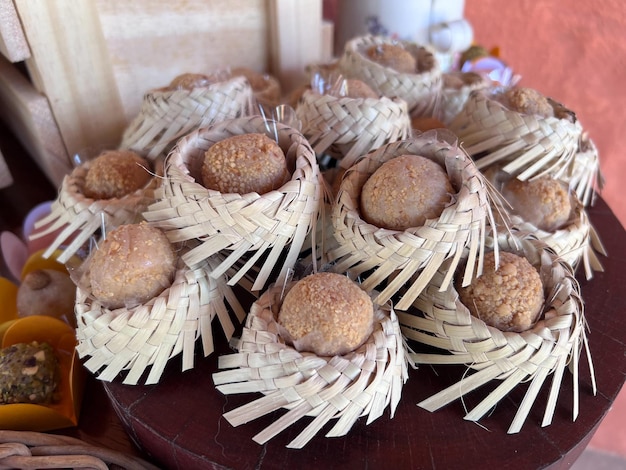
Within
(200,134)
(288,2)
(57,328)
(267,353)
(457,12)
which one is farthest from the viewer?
(457,12)

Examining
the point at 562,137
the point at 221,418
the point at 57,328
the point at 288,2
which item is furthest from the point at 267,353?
the point at 288,2

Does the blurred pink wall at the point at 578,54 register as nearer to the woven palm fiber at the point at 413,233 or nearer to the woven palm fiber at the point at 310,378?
the woven palm fiber at the point at 413,233

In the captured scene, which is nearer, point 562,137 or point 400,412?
point 400,412

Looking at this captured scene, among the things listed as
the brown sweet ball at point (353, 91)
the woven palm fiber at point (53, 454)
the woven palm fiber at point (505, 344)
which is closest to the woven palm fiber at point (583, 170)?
the woven palm fiber at point (505, 344)

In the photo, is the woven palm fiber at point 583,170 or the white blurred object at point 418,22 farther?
the white blurred object at point 418,22

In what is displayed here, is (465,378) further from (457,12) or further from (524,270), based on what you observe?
(457,12)

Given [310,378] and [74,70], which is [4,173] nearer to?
[74,70]

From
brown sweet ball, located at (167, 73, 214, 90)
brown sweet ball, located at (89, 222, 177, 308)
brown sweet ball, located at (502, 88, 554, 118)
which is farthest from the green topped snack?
brown sweet ball, located at (502, 88, 554, 118)
